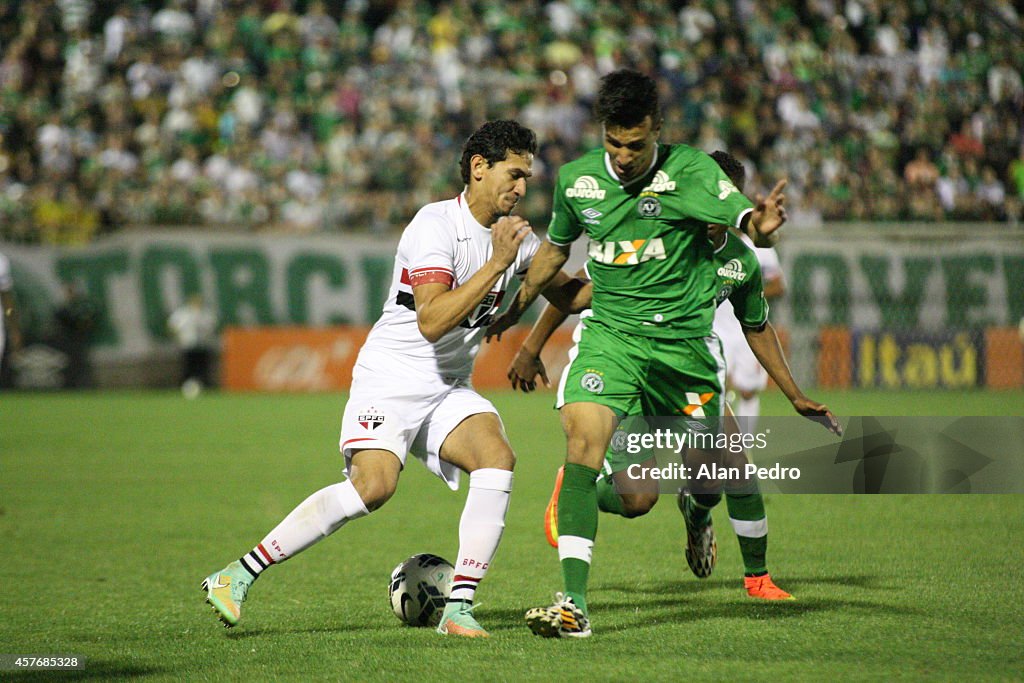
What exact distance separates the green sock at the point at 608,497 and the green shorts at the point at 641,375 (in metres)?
0.64

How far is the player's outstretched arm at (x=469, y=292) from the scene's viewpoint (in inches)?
213

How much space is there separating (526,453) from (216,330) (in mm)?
9785

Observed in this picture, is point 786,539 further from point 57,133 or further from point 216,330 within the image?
point 57,133

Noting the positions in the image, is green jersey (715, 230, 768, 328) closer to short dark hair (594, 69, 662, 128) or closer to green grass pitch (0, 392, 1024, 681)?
short dark hair (594, 69, 662, 128)

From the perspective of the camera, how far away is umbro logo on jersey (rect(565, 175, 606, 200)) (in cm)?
581

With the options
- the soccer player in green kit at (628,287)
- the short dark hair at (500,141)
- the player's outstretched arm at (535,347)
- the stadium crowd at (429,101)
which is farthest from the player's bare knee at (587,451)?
the stadium crowd at (429,101)

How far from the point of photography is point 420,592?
5.99 metres

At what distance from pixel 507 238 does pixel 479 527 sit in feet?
4.07

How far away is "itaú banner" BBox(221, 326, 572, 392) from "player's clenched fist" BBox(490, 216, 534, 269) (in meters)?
16.2

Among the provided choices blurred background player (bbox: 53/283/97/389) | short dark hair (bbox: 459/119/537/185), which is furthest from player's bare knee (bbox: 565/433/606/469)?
blurred background player (bbox: 53/283/97/389)

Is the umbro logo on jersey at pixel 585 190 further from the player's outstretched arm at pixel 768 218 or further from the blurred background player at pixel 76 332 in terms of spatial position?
the blurred background player at pixel 76 332
